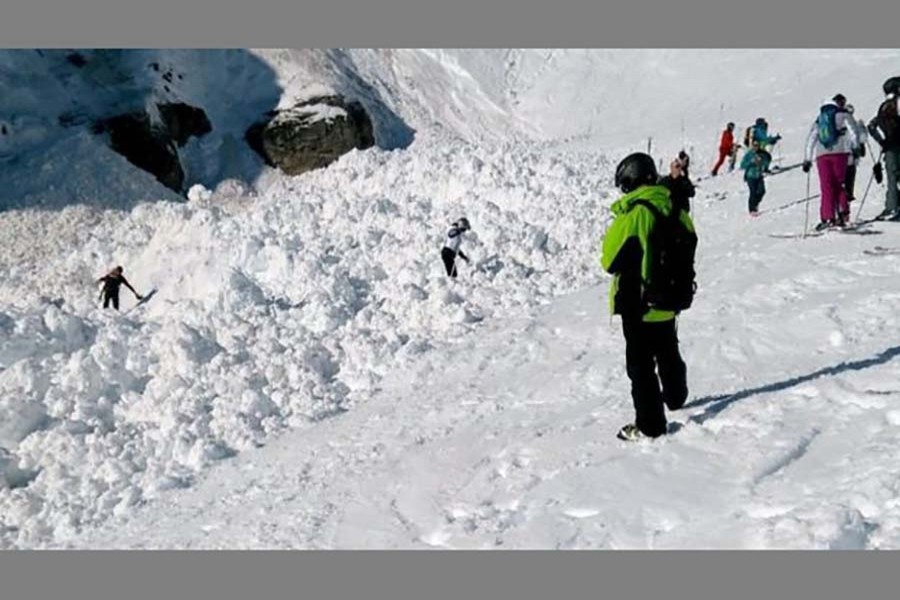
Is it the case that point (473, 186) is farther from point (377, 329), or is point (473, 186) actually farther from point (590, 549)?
point (590, 549)

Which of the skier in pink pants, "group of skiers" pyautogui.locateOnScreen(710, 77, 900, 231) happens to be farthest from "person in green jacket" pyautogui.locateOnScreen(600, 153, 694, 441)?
the skier in pink pants

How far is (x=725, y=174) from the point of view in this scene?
23.7 m

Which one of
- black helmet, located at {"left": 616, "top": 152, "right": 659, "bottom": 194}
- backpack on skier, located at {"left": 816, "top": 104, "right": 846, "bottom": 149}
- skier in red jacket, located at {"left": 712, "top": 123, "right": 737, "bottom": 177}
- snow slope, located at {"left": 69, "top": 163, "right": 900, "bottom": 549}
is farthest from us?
skier in red jacket, located at {"left": 712, "top": 123, "right": 737, "bottom": 177}

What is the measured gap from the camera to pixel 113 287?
780 inches

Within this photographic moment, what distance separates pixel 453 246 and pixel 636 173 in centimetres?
853

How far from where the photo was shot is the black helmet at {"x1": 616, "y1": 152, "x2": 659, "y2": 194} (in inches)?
272

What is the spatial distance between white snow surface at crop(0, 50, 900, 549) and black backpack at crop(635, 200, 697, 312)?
1.06 meters

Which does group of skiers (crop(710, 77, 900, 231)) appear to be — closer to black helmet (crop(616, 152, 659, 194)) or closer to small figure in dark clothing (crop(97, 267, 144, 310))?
black helmet (crop(616, 152, 659, 194))

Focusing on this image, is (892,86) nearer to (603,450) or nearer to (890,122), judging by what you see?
(890,122)

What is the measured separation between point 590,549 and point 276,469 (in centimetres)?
405

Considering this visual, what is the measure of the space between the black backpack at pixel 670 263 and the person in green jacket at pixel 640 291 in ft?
0.11

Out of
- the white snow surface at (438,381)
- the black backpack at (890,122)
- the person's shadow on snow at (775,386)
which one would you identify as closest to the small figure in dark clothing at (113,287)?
the white snow surface at (438,381)

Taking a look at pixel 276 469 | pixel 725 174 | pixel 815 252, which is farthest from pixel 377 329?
pixel 725 174

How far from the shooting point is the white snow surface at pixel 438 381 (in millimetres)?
6492
